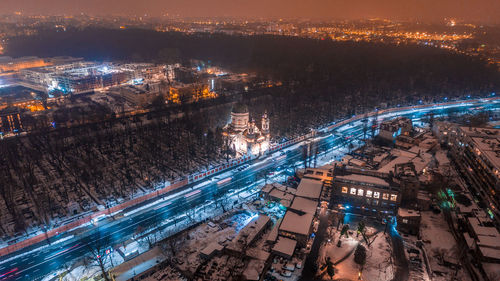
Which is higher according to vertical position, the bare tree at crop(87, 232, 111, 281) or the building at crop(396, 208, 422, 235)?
the building at crop(396, 208, 422, 235)

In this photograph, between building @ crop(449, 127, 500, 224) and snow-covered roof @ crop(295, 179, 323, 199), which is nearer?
snow-covered roof @ crop(295, 179, 323, 199)

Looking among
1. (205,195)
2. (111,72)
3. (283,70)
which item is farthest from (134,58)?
(205,195)

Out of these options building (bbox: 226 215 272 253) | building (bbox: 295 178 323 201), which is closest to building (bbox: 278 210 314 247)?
building (bbox: 226 215 272 253)

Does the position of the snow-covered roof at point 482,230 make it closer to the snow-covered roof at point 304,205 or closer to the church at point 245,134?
the snow-covered roof at point 304,205

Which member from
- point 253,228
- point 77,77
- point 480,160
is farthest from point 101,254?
point 77,77

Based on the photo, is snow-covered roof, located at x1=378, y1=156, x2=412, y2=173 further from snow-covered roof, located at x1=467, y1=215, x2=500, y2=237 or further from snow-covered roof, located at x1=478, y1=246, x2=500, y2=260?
snow-covered roof, located at x1=478, y1=246, x2=500, y2=260

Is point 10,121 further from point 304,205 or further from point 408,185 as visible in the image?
point 408,185
